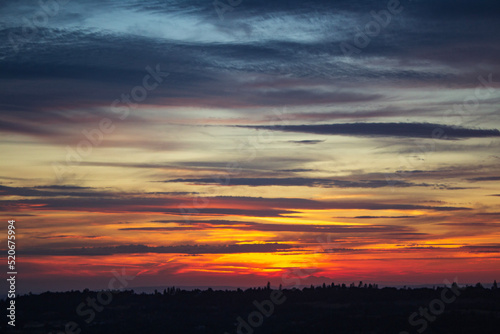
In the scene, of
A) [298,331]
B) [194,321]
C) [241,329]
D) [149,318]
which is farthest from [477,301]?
[149,318]

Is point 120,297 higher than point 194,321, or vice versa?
point 120,297

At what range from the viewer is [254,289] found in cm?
15625

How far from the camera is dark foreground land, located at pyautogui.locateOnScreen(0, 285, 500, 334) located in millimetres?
107375

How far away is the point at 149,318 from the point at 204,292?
27.6 metres

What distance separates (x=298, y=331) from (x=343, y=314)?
466 inches

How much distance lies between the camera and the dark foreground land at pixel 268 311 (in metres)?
107

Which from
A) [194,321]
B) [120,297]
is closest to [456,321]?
[194,321]

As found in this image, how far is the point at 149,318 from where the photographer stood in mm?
127750

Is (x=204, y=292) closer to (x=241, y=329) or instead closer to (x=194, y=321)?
(x=194, y=321)

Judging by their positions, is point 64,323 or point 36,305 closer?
point 64,323

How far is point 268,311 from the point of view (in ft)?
431

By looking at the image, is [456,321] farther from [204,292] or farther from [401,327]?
[204,292]

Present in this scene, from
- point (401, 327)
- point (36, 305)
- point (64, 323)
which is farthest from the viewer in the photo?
point (36, 305)

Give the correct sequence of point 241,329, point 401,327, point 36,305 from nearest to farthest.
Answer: point 401,327 → point 241,329 → point 36,305
